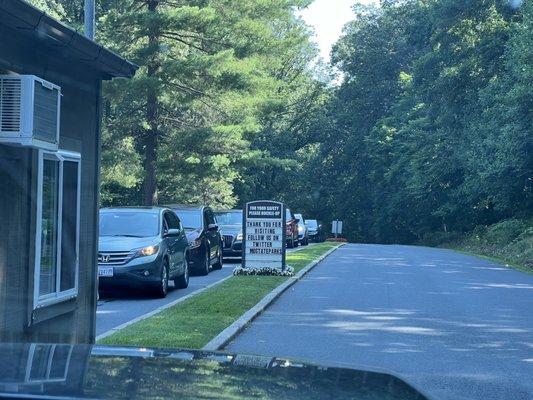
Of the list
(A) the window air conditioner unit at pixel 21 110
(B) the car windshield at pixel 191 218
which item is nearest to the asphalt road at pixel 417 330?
(A) the window air conditioner unit at pixel 21 110

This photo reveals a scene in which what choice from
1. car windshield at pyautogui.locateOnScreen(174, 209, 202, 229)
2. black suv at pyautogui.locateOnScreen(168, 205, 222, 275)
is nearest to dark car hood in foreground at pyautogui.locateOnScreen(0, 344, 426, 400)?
black suv at pyautogui.locateOnScreen(168, 205, 222, 275)

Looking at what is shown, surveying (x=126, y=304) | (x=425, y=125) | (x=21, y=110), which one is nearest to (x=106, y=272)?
(x=126, y=304)

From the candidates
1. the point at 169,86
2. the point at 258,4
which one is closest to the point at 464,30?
the point at 258,4

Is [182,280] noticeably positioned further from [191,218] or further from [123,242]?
[191,218]

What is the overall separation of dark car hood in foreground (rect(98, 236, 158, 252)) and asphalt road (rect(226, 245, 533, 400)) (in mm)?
2642

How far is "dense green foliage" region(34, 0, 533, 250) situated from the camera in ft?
102

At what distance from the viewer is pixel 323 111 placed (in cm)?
7138

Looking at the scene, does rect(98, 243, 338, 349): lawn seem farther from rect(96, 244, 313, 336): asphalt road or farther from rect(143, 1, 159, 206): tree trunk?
rect(143, 1, 159, 206): tree trunk

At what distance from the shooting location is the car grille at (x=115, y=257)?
16359mm

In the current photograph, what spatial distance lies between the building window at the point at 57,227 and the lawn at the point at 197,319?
1.72 m

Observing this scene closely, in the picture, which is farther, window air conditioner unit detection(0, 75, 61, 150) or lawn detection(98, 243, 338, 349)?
lawn detection(98, 243, 338, 349)

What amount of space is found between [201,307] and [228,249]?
45.9 ft

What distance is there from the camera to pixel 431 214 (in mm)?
62875

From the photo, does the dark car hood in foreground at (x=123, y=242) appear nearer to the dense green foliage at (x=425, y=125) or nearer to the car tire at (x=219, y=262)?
the car tire at (x=219, y=262)
